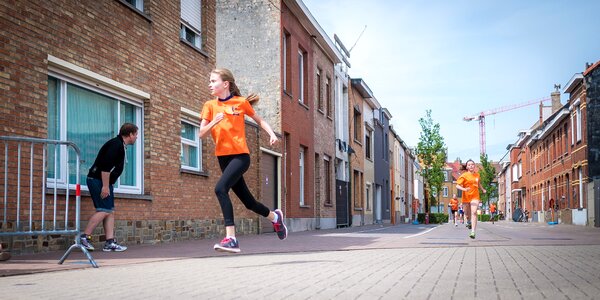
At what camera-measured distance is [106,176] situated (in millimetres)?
9758

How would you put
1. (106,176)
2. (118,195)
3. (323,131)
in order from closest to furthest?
(106,176) < (118,195) < (323,131)

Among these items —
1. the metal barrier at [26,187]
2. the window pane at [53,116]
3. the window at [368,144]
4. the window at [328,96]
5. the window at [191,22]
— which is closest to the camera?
the metal barrier at [26,187]

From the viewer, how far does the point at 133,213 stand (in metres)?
12.2

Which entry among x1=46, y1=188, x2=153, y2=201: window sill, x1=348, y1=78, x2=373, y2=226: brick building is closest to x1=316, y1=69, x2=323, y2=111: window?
x1=348, y1=78, x2=373, y2=226: brick building

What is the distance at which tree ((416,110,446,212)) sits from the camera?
51.6 m

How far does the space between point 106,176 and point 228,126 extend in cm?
258

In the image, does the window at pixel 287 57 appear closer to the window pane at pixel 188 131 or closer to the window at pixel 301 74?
the window at pixel 301 74

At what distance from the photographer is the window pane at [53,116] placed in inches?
400

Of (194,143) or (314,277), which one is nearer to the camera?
(314,277)

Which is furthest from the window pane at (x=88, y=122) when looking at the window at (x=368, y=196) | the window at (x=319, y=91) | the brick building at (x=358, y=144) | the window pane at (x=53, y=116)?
the window at (x=368, y=196)

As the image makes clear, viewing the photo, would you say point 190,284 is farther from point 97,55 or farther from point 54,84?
point 97,55

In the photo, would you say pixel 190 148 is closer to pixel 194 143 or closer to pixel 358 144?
pixel 194 143

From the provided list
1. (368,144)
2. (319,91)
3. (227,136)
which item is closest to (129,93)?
(227,136)

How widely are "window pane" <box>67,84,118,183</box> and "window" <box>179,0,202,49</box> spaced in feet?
11.1
